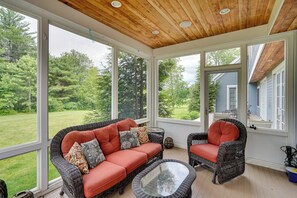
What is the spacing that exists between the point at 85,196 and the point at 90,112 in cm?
161

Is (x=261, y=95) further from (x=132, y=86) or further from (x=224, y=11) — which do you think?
(x=132, y=86)

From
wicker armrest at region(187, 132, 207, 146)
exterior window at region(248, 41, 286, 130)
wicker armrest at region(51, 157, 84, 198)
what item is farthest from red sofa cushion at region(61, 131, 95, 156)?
exterior window at region(248, 41, 286, 130)

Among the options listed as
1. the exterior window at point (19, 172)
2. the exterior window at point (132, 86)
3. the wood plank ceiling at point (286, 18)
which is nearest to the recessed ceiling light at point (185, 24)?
the wood plank ceiling at point (286, 18)

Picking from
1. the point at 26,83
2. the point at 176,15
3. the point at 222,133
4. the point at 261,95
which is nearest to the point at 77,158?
the point at 26,83

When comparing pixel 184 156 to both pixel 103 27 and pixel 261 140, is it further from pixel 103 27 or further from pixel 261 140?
pixel 103 27

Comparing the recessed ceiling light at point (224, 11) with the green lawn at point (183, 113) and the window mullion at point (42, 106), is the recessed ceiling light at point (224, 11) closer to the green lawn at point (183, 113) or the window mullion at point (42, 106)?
the green lawn at point (183, 113)

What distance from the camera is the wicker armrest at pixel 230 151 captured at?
2406mm

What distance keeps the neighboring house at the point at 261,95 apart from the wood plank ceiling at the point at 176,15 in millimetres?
658

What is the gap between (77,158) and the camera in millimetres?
1948

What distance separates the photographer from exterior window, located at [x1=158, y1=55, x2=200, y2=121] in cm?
412

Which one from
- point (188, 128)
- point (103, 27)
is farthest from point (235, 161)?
point (103, 27)

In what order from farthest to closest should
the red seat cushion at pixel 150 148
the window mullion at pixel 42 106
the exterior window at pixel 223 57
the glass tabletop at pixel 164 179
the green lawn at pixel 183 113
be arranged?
the green lawn at pixel 183 113
the exterior window at pixel 223 57
the red seat cushion at pixel 150 148
the window mullion at pixel 42 106
the glass tabletop at pixel 164 179

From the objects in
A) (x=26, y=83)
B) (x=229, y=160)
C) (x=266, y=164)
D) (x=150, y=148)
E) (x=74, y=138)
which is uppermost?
(x=26, y=83)

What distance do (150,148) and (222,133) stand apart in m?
1.48
